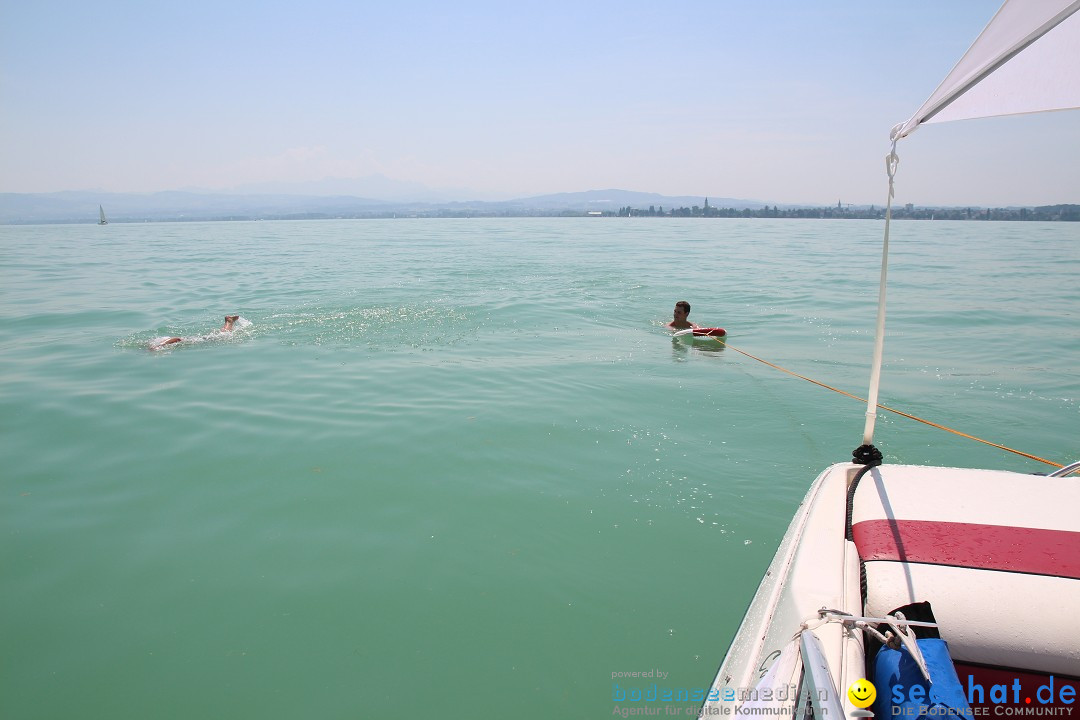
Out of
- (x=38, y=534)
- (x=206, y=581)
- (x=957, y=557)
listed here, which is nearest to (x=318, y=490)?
(x=206, y=581)

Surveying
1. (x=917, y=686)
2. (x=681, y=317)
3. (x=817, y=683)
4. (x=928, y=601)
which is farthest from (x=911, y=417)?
(x=817, y=683)

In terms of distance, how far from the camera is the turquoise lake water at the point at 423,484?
3055mm

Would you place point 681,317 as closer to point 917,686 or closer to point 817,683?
point 917,686

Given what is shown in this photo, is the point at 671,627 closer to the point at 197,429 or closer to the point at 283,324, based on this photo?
the point at 197,429

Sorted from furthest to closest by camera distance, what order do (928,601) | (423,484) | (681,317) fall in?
(681,317) < (423,484) < (928,601)

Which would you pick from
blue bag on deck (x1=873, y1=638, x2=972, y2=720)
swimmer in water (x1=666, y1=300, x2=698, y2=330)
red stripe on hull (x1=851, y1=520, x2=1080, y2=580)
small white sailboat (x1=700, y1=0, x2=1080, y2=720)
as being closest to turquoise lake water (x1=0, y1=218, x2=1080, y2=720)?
swimmer in water (x1=666, y1=300, x2=698, y2=330)

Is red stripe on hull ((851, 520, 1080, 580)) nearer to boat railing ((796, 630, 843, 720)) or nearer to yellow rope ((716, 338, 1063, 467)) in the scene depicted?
boat railing ((796, 630, 843, 720))

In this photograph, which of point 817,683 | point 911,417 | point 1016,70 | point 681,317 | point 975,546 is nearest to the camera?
point 817,683

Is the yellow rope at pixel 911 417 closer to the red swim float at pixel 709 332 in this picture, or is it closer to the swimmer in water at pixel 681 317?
the red swim float at pixel 709 332

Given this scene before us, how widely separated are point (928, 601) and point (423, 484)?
140 inches

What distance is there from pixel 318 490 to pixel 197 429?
1945 mm

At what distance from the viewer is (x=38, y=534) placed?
4156 millimetres

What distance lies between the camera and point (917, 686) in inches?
61.7

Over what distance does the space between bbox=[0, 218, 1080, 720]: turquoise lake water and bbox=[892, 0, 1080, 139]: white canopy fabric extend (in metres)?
2.64
